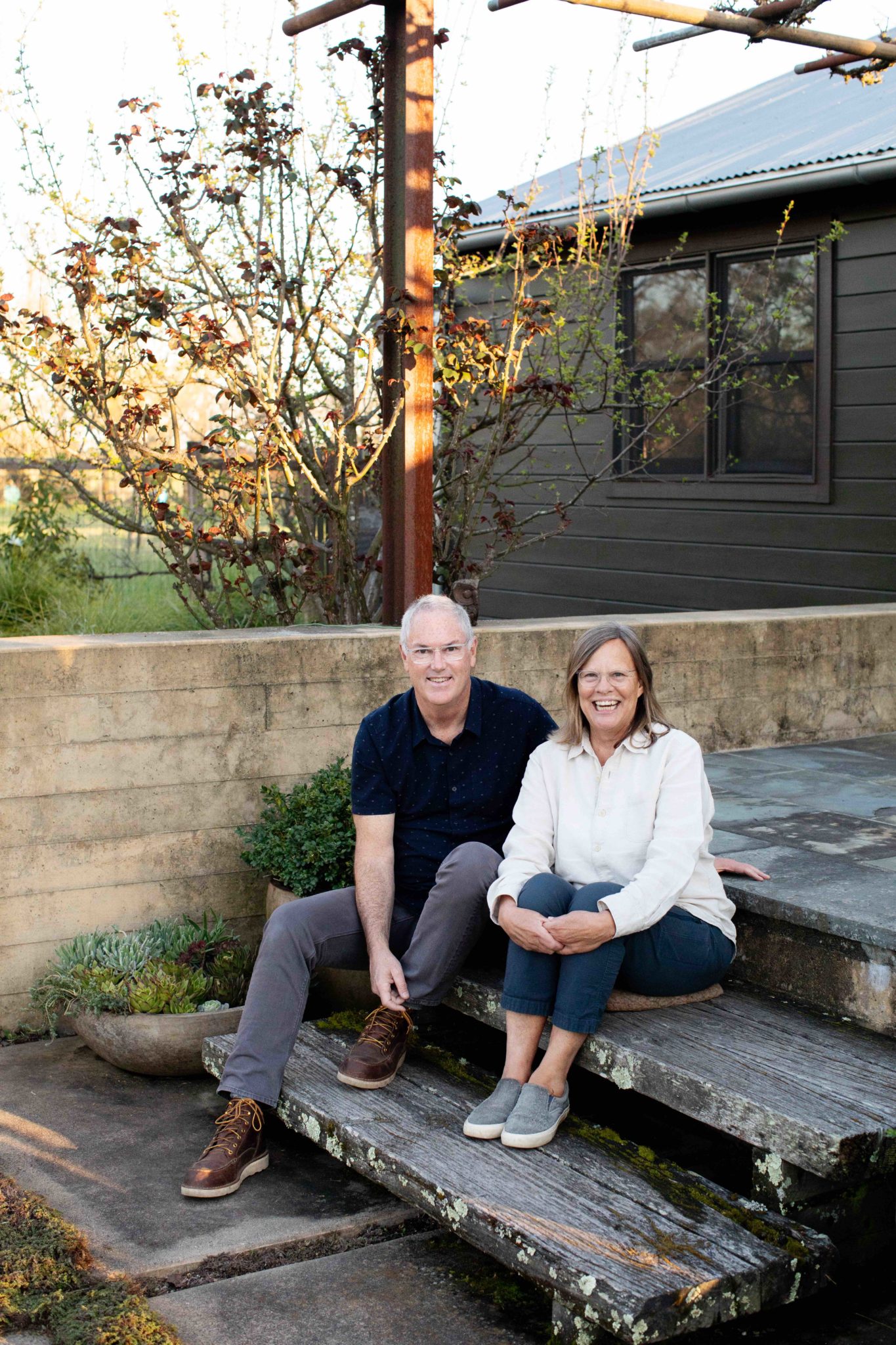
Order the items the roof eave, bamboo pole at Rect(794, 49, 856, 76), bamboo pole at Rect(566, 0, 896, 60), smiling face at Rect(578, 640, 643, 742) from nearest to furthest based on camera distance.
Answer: smiling face at Rect(578, 640, 643, 742) → bamboo pole at Rect(566, 0, 896, 60) → bamboo pole at Rect(794, 49, 856, 76) → the roof eave

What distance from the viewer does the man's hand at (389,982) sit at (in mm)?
3346

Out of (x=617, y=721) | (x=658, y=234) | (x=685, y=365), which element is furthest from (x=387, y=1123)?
(x=658, y=234)

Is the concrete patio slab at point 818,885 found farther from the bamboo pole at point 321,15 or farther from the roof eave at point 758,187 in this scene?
the roof eave at point 758,187

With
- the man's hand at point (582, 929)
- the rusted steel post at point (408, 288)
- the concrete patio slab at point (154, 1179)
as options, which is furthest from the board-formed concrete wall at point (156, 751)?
the man's hand at point (582, 929)

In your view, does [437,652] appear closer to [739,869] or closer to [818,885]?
[739,869]

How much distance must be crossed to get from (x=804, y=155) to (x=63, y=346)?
4.30m

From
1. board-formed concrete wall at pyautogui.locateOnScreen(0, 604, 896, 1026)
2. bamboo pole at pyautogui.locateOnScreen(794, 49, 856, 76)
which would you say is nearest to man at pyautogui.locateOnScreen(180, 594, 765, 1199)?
board-formed concrete wall at pyautogui.locateOnScreen(0, 604, 896, 1026)

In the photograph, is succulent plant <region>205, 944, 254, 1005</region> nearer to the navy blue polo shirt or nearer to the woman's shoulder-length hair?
the navy blue polo shirt

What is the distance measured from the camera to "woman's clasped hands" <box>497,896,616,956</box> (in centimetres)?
292

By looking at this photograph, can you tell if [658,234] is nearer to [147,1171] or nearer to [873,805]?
[873,805]

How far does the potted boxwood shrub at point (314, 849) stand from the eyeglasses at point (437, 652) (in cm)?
63

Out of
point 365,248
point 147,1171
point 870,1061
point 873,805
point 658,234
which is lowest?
point 147,1171

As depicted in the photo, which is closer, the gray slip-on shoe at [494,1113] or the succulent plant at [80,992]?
the gray slip-on shoe at [494,1113]

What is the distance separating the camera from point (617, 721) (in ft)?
10.5
